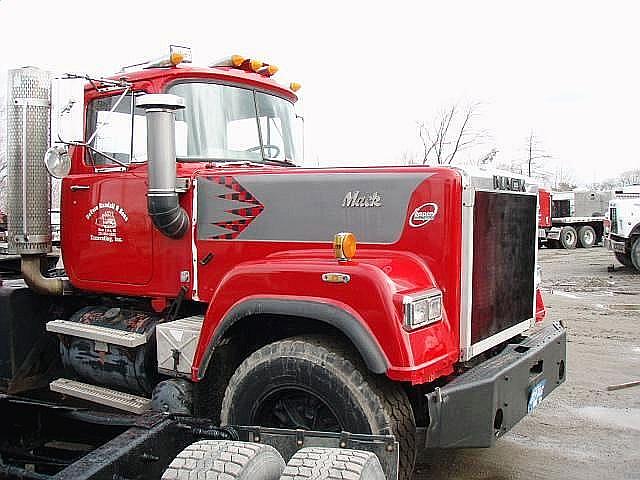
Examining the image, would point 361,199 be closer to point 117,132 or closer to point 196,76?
point 196,76

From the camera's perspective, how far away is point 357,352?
12.0 ft

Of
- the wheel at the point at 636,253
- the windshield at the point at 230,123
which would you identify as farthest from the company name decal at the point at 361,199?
the wheel at the point at 636,253

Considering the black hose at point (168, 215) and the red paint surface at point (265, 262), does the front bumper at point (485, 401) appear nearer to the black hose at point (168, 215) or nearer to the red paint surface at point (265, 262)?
the red paint surface at point (265, 262)

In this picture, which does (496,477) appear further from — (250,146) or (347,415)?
(250,146)

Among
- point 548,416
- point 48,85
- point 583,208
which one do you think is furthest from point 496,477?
point 583,208

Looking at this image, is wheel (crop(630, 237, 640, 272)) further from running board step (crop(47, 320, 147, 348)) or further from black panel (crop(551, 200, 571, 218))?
running board step (crop(47, 320, 147, 348))

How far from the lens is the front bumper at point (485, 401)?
11.1ft

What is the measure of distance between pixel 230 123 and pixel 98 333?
1.66 m

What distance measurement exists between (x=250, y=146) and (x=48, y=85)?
61.3 inches

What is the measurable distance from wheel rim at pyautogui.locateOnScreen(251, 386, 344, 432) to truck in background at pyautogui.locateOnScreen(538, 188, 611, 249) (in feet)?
81.4

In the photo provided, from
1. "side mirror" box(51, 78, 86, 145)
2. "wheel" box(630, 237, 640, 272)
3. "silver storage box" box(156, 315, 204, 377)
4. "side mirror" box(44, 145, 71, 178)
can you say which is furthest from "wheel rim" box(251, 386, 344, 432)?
"wheel" box(630, 237, 640, 272)

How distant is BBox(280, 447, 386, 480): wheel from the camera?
2752 mm

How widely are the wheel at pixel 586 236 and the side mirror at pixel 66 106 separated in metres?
26.9

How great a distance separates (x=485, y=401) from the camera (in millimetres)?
3465
